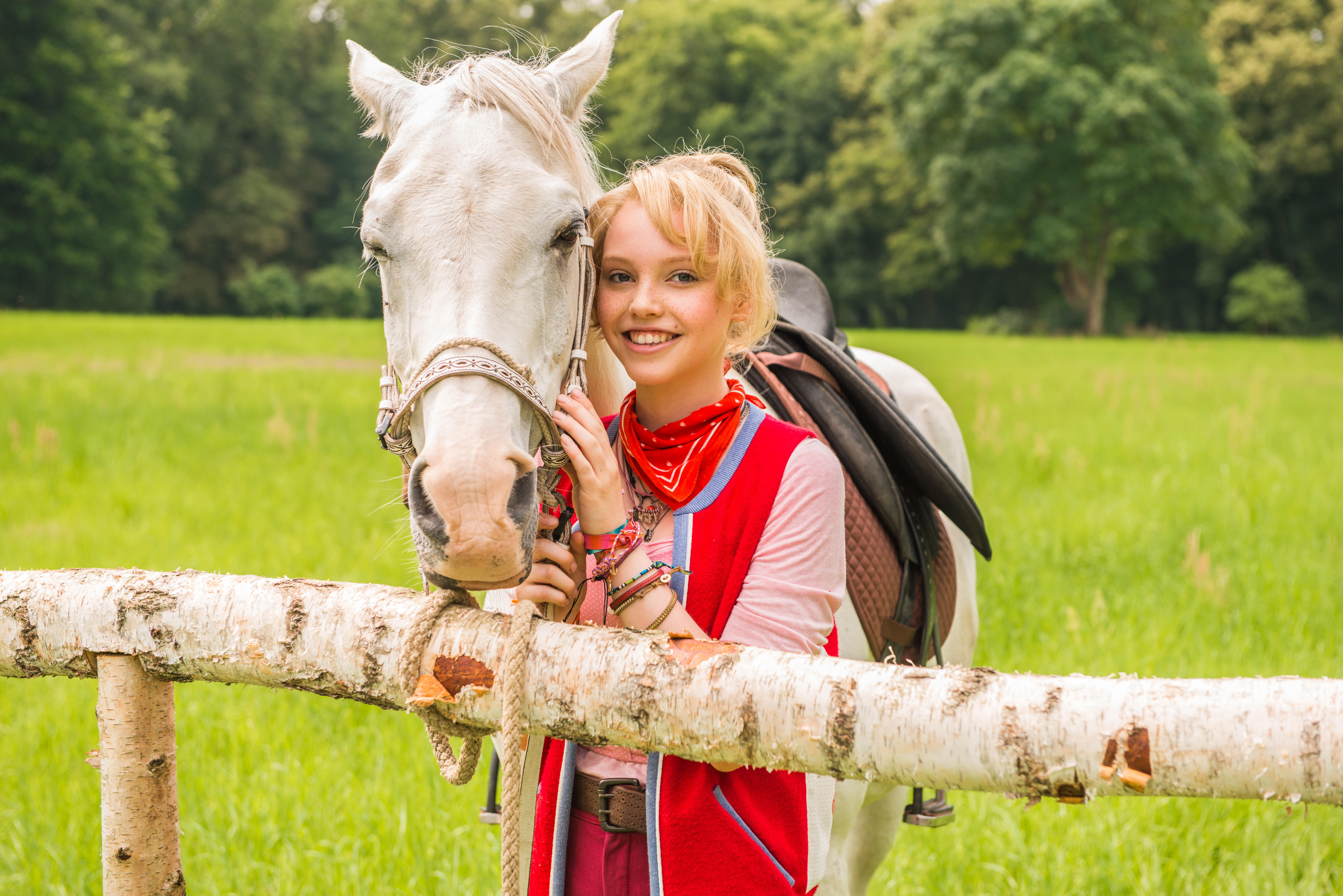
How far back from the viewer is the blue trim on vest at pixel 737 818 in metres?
1.29

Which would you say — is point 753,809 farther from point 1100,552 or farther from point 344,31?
point 344,31

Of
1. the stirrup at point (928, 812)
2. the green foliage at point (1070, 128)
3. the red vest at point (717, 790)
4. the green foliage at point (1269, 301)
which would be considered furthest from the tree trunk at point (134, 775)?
the green foliage at point (1269, 301)

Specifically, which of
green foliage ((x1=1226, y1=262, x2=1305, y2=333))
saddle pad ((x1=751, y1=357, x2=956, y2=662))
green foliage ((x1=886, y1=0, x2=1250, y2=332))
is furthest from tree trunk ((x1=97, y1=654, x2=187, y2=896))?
green foliage ((x1=1226, y1=262, x2=1305, y2=333))

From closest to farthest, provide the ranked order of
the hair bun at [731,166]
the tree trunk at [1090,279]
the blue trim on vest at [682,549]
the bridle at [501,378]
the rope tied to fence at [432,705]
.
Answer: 1. the rope tied to fence at [432,705]
2. the bridle at [501,378]
3. the blue trim on vest at [682,549]
4. the hair bun at [731,166]
5. the tree trunk at [1090,279]

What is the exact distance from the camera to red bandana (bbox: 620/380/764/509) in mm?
1395

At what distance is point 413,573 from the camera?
182 centimetres

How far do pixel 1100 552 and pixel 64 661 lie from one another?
221 inches

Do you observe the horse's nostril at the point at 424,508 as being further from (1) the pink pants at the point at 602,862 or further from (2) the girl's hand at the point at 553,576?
(1) the pink pants at the point at 602,862

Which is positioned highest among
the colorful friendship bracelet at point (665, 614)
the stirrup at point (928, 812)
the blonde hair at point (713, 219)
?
the blonde hair at point (713, 219)

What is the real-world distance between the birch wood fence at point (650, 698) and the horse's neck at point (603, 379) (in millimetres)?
610

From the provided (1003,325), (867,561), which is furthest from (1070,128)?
(867,561)

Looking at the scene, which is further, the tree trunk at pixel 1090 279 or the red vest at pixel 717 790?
the tree trunk at pixel 1090 279

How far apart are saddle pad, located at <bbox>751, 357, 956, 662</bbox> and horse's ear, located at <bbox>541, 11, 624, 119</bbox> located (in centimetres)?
83

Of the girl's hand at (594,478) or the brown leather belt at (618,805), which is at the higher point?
the girl's hand at (594,478)
